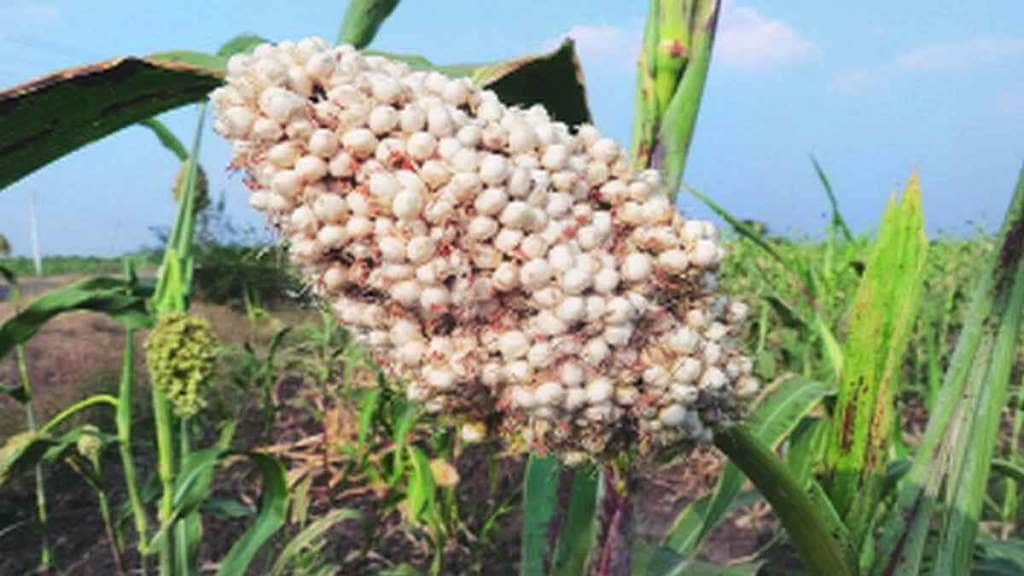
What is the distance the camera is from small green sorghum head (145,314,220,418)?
1.83 metres

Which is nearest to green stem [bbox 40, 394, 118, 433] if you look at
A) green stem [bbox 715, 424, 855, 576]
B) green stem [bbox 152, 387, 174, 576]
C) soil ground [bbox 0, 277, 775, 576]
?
green stem [bbox 152, 387, 174, 576]

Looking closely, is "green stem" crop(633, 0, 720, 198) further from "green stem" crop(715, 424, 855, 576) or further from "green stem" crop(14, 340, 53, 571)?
"green stem" crop(14, 340, 53, 571)

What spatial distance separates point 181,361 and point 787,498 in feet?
3.93

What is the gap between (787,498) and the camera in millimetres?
979

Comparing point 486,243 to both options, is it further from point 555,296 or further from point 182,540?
point 182,540

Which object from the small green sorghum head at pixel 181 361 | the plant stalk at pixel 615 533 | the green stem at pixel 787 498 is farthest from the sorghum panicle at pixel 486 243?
the small green sorghum head at pixel 181 361

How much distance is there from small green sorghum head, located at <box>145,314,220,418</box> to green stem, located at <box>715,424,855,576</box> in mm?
1156

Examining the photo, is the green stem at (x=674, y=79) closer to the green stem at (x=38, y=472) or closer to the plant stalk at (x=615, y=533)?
the plant stalk at (x=615, y=533)

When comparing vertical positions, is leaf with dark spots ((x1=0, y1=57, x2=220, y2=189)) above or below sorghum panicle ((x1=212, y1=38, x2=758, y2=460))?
above

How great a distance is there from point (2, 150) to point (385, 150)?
0.45 metres

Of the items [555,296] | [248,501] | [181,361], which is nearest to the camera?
[555,296]

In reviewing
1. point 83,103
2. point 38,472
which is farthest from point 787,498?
point 38,472

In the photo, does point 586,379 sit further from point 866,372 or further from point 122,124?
point 866,372

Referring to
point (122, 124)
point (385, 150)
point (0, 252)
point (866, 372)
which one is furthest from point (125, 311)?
point (385, 150)
